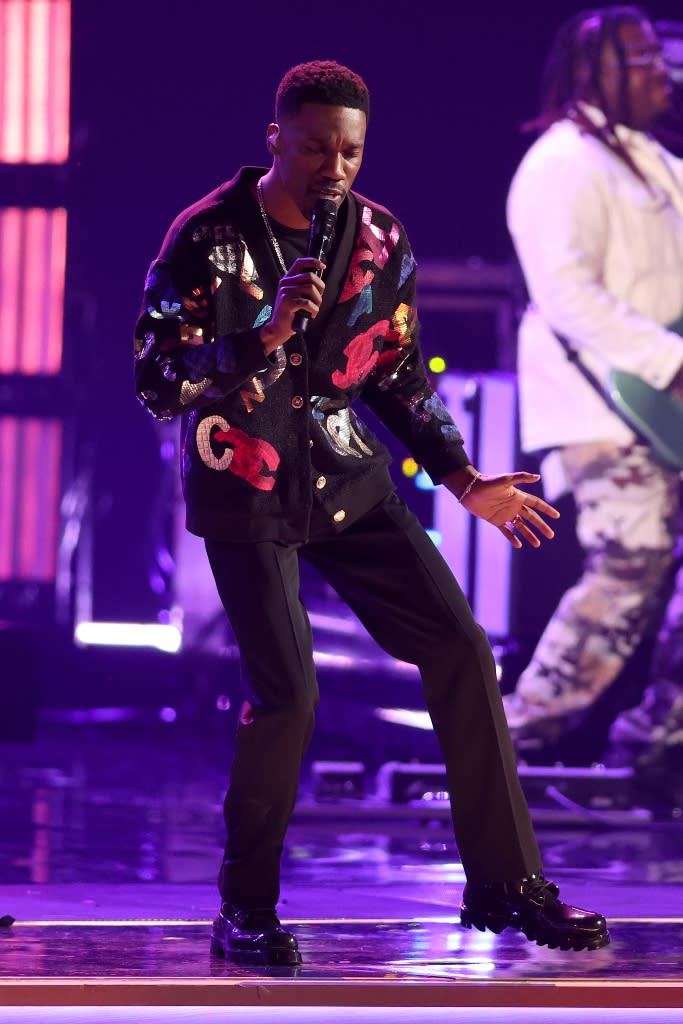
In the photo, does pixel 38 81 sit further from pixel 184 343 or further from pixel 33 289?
pixel 184 343

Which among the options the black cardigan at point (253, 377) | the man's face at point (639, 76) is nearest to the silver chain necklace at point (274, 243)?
the black cardigan at point (253, 377)

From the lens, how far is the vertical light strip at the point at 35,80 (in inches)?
248

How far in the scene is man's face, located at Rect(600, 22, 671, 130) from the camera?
526 cm

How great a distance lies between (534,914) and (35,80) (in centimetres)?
483

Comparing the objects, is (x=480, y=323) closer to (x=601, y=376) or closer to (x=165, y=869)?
(x=601, y=376)

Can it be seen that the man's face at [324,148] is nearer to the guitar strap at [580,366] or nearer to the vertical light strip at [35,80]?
the guitar strap at [580,366]

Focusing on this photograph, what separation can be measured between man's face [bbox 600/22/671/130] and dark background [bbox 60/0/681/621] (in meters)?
0.15

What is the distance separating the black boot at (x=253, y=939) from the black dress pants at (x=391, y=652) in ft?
0.07

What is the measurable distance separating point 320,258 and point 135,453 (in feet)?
14.5

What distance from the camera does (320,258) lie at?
7.63 feet

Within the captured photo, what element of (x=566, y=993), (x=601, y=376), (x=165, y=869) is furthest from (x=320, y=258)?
(x=601, y=376)

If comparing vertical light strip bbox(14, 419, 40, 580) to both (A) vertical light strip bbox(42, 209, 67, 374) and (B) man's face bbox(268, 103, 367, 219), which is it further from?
(B) man's face bbox(268, 103, 367, 219)

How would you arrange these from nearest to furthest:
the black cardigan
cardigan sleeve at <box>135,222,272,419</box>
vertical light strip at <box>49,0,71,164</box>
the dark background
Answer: cardigan sleeve at <box>135,222,272,419</box> < the black cardigan < the dark background < vertical light strip at <box>49,0,71,164</box>

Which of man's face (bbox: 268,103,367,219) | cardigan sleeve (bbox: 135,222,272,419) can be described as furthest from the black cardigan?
man's face (bbox: 268,103,367,219)
